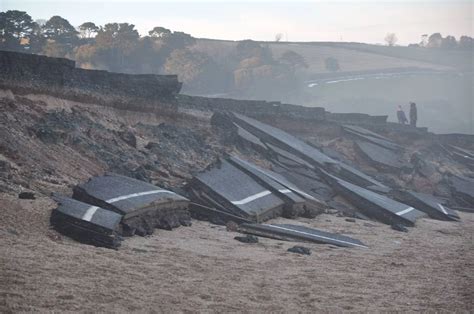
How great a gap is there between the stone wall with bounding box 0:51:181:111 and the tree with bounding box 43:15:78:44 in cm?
2321

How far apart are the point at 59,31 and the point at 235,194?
100 ft

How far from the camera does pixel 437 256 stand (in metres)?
8.05

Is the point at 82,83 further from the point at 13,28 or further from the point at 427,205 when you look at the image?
the point at 13,28

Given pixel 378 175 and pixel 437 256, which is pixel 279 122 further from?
pixel 437 256

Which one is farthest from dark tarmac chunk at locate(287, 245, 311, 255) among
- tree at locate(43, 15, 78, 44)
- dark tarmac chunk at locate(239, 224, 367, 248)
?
tree at locate(43, 15, 78, 44)

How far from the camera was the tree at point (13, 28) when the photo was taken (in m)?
30.2

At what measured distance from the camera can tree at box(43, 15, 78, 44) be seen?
1444 inches

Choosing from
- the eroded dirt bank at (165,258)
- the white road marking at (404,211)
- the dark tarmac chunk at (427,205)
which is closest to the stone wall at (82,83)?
the eroded dirt bank at (165,258)

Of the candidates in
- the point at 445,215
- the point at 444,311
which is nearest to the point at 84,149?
the point at 444,311

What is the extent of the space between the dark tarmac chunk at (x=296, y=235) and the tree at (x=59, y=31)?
30672 millimetres


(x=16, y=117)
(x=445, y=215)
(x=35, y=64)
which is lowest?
(x=445, y=215)

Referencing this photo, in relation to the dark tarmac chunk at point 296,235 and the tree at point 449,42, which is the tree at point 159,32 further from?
the tree at point 449,42

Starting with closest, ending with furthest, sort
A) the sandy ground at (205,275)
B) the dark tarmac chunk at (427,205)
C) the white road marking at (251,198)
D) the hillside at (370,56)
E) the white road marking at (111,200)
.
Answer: the sandy ground at (205,275)
the white road marking at (111,200)
the white road marking at (251,198)
the dark tarmac chunk at (427,205)
the hillside at (370,56)

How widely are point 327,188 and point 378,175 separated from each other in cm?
485
